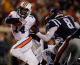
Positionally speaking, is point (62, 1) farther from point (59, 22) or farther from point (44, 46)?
point (59, 22)

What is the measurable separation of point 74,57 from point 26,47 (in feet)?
3.33

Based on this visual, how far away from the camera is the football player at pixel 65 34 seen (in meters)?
5.11

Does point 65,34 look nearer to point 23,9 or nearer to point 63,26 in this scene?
point 63,26

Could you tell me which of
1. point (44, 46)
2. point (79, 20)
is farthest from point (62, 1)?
point (44, 46)

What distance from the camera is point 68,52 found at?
204 inches

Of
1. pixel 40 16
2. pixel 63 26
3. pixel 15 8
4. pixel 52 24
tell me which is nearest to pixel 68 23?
pixel 63 26

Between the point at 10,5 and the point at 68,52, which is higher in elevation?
the point at 10,5

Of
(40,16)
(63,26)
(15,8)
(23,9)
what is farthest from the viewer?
(15,8)

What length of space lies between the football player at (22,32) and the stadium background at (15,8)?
1.83 metres

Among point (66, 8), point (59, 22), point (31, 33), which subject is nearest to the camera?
point (59, 22)

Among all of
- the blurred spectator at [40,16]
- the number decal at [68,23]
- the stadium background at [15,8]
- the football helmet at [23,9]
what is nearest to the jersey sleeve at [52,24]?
the number decal at [68,23]

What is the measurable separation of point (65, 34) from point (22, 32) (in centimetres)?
92

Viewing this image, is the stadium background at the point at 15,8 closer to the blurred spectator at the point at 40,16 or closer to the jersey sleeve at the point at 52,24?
the blurred spectator at the point at 40,16

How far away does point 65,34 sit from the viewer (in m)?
5.49
